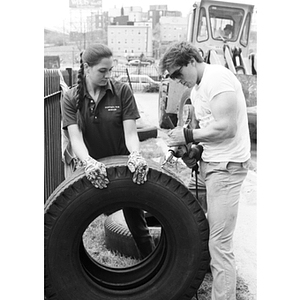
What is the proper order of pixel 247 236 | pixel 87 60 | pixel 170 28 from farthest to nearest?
1. pixel 170 28
2. pixel 247 236
3. pixel 87 60

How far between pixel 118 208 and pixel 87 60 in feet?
3.40

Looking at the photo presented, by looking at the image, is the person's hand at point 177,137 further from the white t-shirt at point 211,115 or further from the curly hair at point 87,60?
the curly hair at point 87,60

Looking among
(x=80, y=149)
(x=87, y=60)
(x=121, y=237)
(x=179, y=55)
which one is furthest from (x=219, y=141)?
(x=121, y=237)

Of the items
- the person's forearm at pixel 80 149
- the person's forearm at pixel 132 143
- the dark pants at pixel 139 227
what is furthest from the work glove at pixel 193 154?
the person's forearm at pixel 80 149

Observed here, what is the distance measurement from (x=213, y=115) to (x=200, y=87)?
0.22m

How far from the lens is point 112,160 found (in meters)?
2.87

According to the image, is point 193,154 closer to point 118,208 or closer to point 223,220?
point 223,220

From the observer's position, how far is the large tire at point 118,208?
2.70 meters

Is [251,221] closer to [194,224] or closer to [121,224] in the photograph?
[121,224]

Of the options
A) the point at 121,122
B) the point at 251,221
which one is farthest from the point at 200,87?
the point at 251,221

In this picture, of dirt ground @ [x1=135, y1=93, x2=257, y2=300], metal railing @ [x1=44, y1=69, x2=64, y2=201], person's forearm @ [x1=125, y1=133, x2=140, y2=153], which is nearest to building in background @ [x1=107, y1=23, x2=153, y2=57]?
dirt ground @ [x1=135, y1=93, x2=257, y2=300]

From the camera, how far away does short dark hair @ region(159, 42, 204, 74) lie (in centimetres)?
282

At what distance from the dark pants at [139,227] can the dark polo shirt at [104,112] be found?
58 cm

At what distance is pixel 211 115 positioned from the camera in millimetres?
2842
